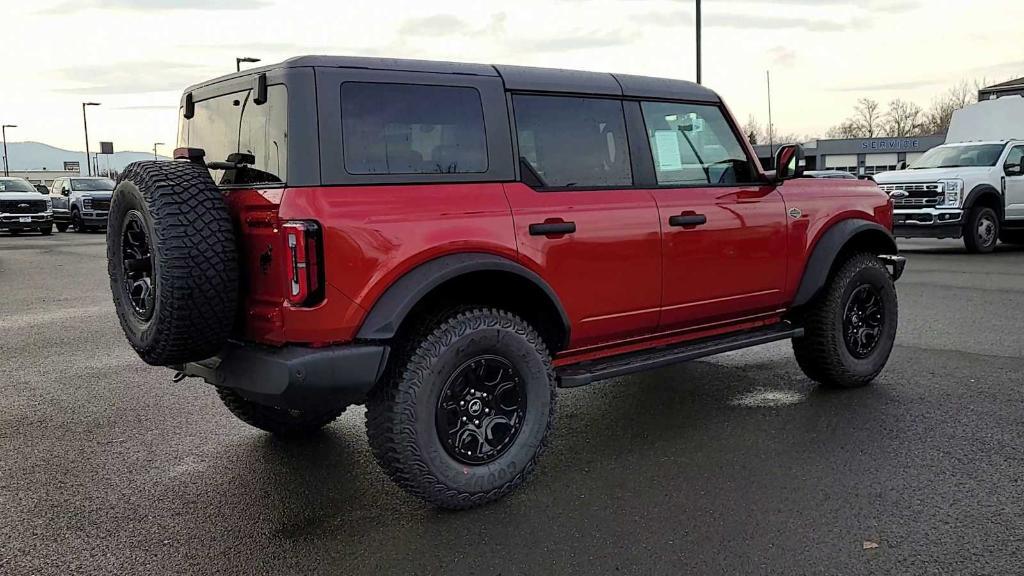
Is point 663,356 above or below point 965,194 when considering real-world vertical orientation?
below

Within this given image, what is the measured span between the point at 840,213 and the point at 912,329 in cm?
287

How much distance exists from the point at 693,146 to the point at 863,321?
183 cm

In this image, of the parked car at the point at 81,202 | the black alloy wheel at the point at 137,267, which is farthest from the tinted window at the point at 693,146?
the parked car at the point at 81,202

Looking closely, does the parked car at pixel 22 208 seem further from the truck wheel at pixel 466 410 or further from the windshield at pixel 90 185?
the truck wheel at pixel 466 410

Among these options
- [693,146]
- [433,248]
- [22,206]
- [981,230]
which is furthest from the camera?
[22,206]

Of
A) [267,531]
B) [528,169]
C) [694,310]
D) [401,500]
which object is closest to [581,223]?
[528,169]

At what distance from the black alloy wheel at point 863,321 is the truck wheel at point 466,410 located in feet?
8.31

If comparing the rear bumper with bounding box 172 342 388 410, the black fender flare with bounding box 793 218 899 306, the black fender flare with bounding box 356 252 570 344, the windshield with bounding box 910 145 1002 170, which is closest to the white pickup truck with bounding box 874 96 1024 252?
the windshield with bounding box 910 145 1002 170

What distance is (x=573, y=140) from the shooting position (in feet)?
13.9

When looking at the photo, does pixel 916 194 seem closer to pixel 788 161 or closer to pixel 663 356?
pixel 788 161

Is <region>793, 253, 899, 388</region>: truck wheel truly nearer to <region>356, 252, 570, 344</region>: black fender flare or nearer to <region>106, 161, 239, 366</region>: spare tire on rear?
<region>356, 252, 570, 344</region>: black fender flare

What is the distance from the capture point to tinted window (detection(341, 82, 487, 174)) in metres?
3.48

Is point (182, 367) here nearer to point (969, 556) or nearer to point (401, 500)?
point (401, 500)

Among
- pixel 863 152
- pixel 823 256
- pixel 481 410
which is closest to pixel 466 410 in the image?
pixel 481 410
